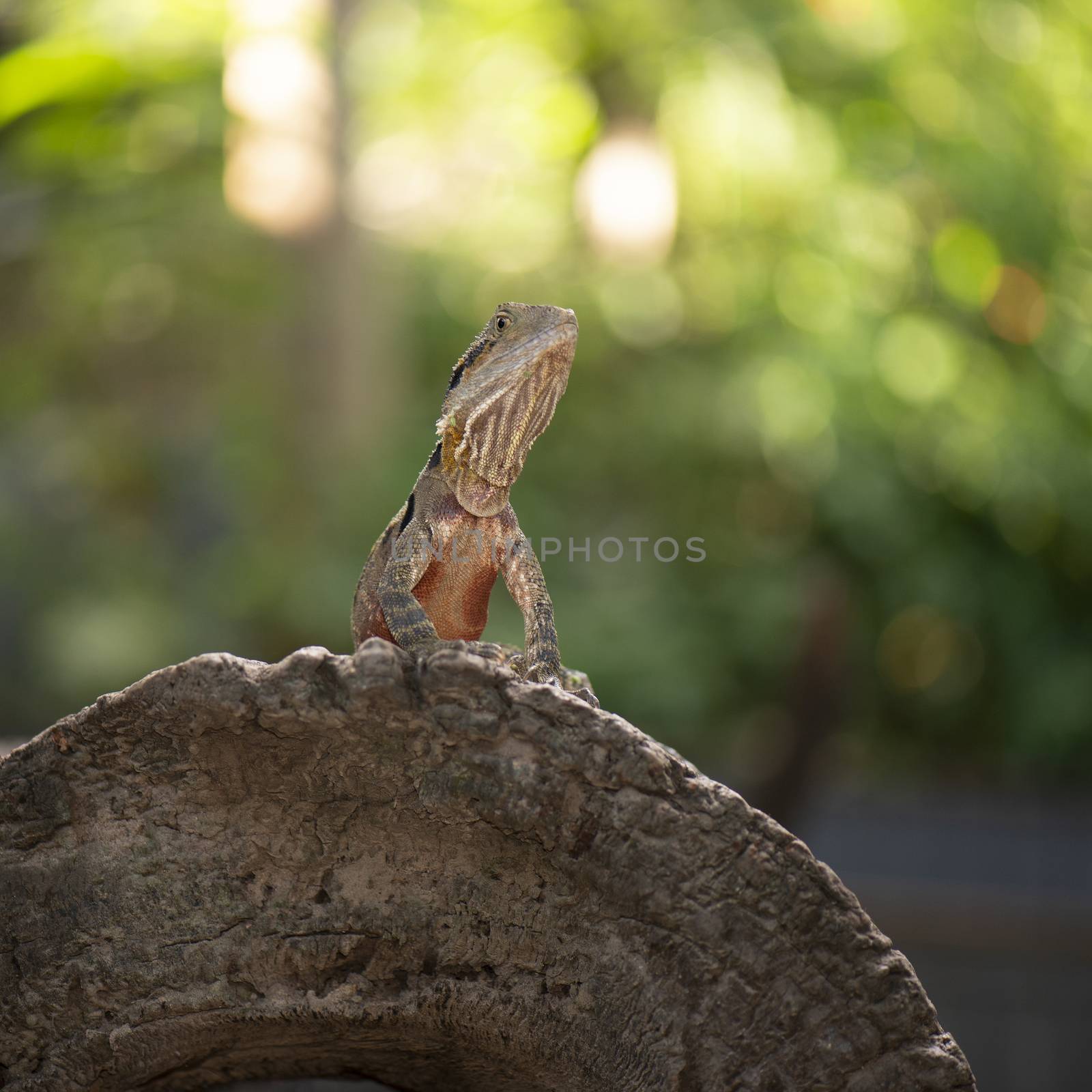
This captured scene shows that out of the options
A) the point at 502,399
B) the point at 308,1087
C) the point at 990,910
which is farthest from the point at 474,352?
the point at 990,910

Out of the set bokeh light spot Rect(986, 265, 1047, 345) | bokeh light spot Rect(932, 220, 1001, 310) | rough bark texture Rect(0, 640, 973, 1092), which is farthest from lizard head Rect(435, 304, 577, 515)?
bokeh light spot Rect(986, 265, 1047, 345)

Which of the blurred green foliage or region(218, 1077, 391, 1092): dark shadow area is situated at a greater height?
the blurred green foliage

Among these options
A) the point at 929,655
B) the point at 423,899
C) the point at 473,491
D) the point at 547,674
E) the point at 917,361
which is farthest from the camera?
the point at 929,655

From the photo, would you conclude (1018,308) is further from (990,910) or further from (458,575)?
(458,575)

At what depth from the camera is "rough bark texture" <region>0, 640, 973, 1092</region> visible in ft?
6.88

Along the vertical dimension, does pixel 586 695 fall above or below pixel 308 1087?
above

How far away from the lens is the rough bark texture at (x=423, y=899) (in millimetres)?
2098

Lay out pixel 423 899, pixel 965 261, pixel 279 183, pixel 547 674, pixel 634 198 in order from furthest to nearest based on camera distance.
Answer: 1. pixel 634 198
2. pixel 279 183
3. pixel 965 261
4. pixel 547 674
5. pixel 423 899

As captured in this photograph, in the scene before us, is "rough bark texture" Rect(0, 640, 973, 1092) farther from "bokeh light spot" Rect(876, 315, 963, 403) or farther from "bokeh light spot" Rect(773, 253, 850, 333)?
"bokeh light spot" Rect(773, 253, 850, 333)

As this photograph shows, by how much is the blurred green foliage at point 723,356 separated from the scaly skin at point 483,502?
177 inches

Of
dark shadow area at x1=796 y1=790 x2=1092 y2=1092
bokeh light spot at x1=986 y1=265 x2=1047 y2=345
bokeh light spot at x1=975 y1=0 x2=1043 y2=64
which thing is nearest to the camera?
dark shadow area at x1=796 y1=790 x2=1092 y2=1092

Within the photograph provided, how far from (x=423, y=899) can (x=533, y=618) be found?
0.67 meters

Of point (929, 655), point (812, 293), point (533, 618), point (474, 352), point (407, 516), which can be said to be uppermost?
point (812, 293)

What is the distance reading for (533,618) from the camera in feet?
8.59
